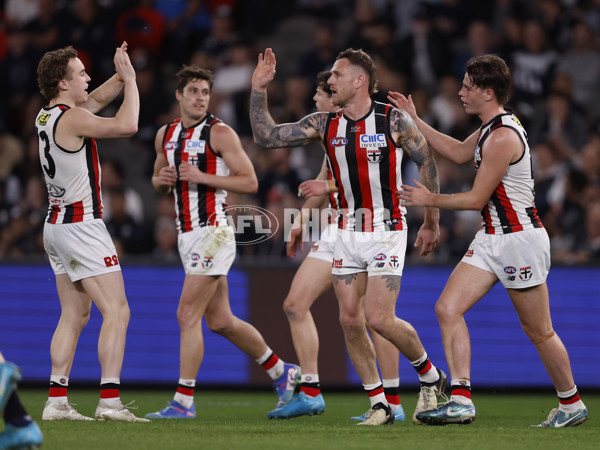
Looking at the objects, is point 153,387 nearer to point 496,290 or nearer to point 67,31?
point 496,290

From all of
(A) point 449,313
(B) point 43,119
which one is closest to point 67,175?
(B) point 43,119

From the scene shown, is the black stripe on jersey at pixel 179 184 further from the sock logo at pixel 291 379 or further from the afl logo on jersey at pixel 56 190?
the sock logo at pixel 291 379

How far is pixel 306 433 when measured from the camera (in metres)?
6.48

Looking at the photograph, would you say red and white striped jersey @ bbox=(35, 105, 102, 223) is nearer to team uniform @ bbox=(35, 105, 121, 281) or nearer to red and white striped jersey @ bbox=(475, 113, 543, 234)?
team uniform @ bbox=(35, 105, 121, 281)

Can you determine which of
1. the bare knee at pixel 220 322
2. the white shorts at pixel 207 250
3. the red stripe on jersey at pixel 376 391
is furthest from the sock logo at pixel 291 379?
the red stripe on jersey at pixel 376 391

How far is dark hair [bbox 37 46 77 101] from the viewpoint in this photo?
7.15 meters

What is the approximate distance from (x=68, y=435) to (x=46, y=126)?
230 cm

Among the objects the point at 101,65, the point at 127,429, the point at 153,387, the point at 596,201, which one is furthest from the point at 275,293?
the point at 101,65

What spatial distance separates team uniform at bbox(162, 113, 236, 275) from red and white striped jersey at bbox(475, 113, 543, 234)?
7.15 ft

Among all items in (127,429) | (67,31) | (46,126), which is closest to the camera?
(127,429)

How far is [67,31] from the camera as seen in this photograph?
594 inches

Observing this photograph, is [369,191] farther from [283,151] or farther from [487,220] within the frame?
[283,151]

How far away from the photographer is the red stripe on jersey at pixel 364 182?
Result: 22.9 feet

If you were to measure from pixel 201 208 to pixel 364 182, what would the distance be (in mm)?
1545
